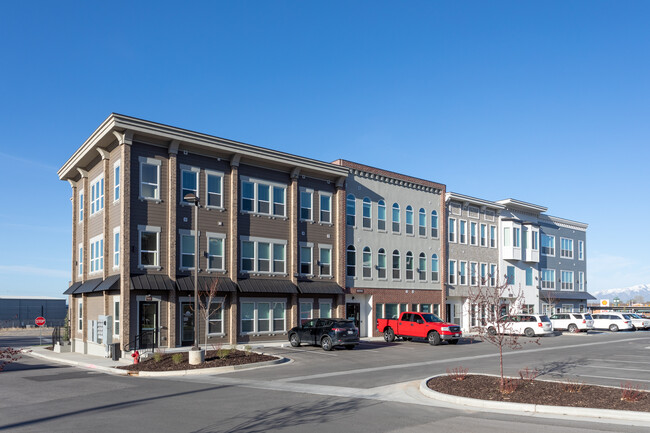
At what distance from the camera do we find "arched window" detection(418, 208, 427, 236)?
44.7m

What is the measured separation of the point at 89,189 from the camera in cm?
3478

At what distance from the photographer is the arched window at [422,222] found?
147 ft

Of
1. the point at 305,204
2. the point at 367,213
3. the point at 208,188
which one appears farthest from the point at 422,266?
the point at 208,188

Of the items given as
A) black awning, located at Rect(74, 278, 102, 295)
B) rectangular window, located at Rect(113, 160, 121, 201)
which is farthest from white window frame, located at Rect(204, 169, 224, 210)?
black awning, located at Rect(74, 278, 102, 295)

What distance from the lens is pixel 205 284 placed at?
30469 millimetres

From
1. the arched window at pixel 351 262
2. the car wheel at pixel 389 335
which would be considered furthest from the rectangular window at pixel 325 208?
the car wheel at pixel 389 335

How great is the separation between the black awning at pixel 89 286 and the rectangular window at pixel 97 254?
2.16 feet

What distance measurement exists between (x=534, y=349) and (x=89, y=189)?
26935mm

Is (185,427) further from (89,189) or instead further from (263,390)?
(89,189)

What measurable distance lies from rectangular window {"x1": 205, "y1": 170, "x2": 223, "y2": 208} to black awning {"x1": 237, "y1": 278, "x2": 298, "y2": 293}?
452cm

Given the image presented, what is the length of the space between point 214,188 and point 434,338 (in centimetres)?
1512

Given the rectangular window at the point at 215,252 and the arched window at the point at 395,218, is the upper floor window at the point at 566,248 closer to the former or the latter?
the arched window at the point at 395,218

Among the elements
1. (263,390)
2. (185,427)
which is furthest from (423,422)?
(263,390)

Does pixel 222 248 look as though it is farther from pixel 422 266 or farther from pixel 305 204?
pixel 422 266
